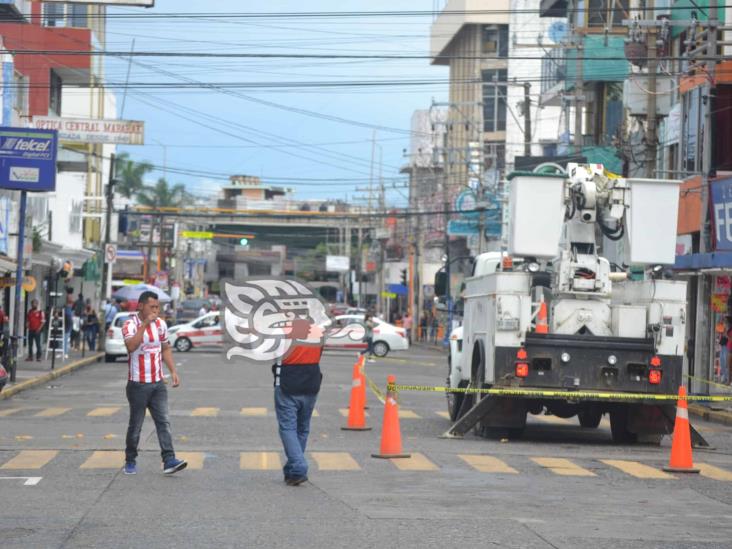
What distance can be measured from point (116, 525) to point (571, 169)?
11.8 metres

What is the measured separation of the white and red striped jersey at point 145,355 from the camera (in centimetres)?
1521

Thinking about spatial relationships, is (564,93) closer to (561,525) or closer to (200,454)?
(200,454)

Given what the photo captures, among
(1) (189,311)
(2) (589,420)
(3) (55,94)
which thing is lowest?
(2) (589,420)

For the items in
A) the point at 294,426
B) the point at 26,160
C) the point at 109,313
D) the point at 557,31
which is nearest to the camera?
the point at 294,426

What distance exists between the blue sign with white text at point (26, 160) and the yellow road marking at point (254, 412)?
33.9 feet

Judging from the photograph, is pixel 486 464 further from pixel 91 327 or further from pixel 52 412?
pixel 91 327

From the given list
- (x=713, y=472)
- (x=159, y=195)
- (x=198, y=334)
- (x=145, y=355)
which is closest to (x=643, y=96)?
(x=198, y=334)

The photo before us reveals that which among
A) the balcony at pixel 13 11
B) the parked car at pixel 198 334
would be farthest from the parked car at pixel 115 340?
the balcony at pixel 13 11

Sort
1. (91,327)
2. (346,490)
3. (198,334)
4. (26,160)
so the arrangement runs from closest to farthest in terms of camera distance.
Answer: (346,490) < (26,160) < (91,327) < (198,334)

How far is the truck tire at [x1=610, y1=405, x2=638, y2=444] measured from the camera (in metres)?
21.4

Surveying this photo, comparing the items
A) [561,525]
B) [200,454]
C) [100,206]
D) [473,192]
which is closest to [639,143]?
[473,192]

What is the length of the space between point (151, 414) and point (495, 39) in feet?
302

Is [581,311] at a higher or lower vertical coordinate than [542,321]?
higher

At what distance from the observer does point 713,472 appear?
17344 mm
